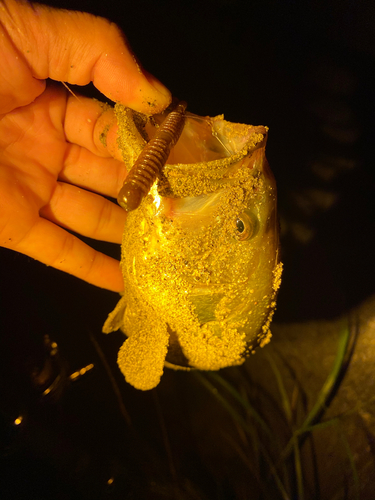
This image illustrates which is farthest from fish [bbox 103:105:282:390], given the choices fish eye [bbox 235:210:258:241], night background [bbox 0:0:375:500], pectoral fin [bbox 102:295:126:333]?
night background [bbox 0:0:375:500]

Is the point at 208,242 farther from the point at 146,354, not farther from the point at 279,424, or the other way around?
the point at 279,424

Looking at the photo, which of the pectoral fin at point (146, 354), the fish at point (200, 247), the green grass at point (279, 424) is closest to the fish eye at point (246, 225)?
the fish at point (200, 247)

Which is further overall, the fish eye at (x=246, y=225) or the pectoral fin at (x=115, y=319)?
the pectoral fin at (x=115, y=319)

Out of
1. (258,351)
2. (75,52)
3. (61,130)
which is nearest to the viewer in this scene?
(75,52)

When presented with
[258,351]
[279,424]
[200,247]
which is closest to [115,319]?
[200,247]

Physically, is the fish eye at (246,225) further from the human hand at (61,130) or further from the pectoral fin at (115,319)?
the pectoral fin at (115,319)

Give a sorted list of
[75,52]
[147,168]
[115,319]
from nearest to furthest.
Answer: [147,168] → [75,52] → [115,319]
